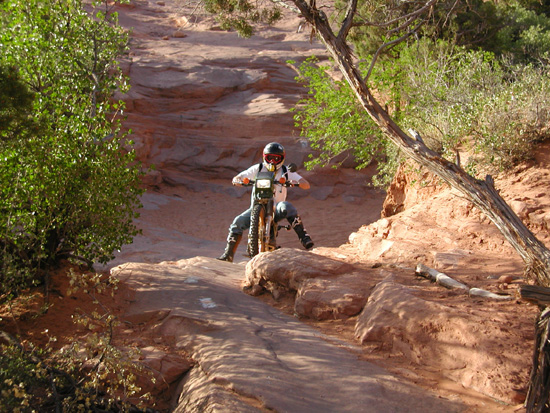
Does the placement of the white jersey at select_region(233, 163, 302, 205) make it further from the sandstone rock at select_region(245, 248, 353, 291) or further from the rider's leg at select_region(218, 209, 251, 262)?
the sandstone rock at select_region(245, 248, 353, 291)

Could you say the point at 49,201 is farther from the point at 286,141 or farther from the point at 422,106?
the point at 286,141

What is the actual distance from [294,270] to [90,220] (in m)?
2.08

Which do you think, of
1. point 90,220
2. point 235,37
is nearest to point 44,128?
point 90,220

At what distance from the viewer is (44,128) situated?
4055 mm

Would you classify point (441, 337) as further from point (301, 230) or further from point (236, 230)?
point (236, 230)

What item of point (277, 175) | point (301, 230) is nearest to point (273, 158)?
point (277, 175)

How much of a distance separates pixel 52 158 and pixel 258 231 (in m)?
2.95

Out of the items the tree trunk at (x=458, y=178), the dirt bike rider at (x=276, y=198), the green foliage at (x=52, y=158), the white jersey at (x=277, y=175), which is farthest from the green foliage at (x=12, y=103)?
the white jersey at (x=277, y=175)

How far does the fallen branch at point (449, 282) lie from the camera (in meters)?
3.97

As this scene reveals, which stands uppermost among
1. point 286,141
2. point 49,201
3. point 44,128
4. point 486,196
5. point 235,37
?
point 235,37

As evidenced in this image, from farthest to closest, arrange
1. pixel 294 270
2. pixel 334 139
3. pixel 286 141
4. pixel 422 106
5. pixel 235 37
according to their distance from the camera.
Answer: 1. pixel 235 37
2. pixel 286 141
3. pixel 334 139
4. pixel 422 106
5. pixel 294 270

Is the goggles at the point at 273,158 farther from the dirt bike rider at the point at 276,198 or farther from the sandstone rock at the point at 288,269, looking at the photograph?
the sandstone rock at the point at 288,269

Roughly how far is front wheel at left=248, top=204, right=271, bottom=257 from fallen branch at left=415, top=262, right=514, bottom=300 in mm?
2341

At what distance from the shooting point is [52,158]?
4.22 metres
